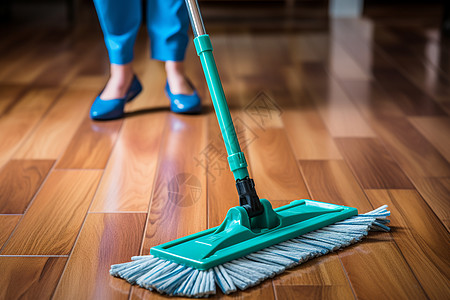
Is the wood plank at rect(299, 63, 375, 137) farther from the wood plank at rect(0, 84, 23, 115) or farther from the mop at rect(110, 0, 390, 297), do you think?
the wood plank at rect(0, 84, 23, 115)

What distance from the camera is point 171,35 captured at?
162cm

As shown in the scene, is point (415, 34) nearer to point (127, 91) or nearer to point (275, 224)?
point (127, 91)

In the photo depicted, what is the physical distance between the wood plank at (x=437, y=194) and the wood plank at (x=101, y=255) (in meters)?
0.51

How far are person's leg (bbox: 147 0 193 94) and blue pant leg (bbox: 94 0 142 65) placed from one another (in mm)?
59

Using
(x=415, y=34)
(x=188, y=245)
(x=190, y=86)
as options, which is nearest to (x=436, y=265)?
(x=188, y=245)

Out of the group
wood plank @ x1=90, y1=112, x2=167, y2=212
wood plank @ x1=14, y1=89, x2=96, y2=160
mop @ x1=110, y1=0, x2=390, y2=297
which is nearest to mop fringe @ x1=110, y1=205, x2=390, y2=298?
mop @ x1=110, y1=0, x2=390, y2=297

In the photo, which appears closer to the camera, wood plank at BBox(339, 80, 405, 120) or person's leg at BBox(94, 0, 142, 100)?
person's leg at BBox(94, 0, 142, 100)

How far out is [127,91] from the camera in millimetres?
1650

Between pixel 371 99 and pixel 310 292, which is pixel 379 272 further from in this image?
pixel 371 99

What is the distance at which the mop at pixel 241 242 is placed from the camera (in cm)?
77

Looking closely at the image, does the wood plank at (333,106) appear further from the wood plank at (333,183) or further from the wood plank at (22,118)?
the wood plank at (22,118)

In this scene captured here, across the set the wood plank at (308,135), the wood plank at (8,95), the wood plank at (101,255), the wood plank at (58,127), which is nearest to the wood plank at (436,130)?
the wood plank at (308,135)

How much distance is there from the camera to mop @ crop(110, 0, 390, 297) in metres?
0.77

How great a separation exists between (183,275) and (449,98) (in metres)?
1.33
